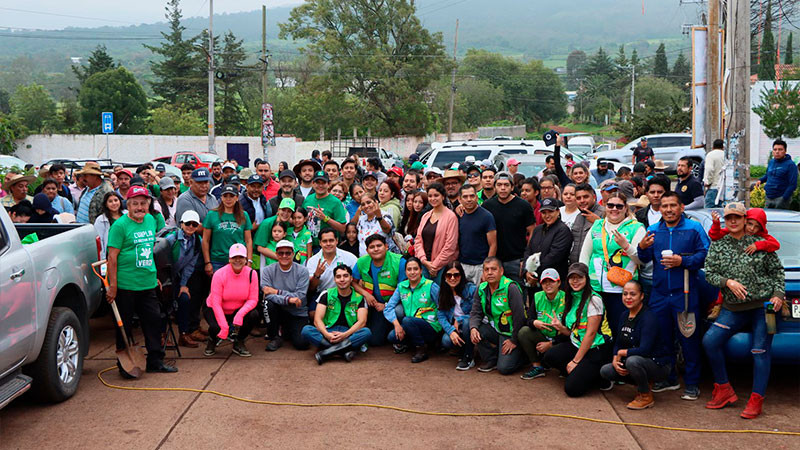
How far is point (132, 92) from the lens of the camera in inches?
2111

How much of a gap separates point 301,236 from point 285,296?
101cm

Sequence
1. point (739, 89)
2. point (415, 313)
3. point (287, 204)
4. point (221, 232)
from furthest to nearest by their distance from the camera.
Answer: point (739, 89), point (287, 204), point (221, 232), point (415, 313)

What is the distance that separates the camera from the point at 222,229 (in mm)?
9000

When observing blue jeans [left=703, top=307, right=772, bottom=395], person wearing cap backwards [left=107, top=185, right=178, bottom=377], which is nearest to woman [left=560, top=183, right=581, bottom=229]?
blue jeans [left=703, top=307, right=772, bottom=395]

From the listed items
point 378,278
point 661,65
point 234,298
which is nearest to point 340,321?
point 378,278

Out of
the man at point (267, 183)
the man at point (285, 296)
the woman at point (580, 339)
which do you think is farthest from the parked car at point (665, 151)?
the woman at point (580, 339)

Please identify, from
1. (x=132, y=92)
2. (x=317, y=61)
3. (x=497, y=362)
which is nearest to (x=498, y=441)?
(x=497, y=362)

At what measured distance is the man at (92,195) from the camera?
977 centimetres

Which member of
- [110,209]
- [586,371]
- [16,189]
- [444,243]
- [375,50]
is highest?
[375,50]

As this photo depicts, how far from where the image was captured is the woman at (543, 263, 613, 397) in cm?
692

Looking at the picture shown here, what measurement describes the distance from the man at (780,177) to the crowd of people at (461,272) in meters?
2.51

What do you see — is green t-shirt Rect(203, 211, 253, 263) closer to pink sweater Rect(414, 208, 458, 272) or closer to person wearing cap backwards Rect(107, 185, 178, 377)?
person wearing cap backwards Rect(107, 185, 178, 377)

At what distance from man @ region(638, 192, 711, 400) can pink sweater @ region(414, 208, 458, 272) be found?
2.38 metres

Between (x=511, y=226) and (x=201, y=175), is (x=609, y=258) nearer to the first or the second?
(x=511, y=226)
